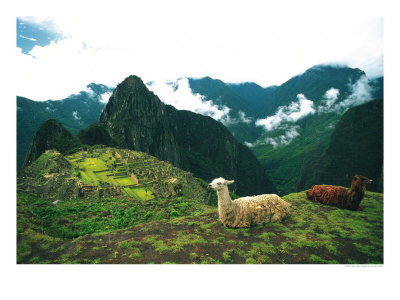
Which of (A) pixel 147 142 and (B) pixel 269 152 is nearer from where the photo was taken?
(A) pixel 147 142

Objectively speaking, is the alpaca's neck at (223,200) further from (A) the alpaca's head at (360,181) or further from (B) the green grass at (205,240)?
(A) the alpaca's head at (360,181)

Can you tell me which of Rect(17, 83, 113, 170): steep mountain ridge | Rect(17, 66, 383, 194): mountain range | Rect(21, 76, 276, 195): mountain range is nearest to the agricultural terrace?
Rect(21, 76, 276, 195): mountain range

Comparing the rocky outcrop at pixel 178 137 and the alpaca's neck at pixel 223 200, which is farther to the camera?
the rocky outcrop at pixel 178 137

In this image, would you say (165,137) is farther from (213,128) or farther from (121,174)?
(121,174)

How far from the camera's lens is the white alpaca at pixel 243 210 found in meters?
5.84

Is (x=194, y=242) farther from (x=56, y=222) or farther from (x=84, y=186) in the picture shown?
(x=84, y=186)

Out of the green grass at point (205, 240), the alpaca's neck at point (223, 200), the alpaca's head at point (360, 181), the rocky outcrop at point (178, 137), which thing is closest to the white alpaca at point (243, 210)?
the alpaca's neck at point (223, 200)

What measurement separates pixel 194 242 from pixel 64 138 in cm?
4746

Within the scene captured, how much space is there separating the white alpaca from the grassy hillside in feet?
0.73

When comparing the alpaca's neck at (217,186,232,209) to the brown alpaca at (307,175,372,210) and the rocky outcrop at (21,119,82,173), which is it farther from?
the rocky outcrop at (21,119,82,173)

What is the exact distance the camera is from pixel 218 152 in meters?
126

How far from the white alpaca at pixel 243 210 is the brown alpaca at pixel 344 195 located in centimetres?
248

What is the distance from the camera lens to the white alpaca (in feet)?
19.1
